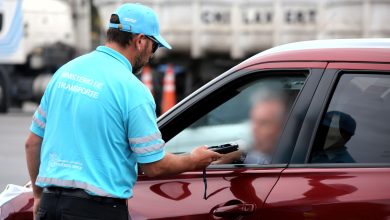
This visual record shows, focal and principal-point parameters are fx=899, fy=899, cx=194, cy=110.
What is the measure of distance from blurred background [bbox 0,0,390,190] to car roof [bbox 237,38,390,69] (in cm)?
840

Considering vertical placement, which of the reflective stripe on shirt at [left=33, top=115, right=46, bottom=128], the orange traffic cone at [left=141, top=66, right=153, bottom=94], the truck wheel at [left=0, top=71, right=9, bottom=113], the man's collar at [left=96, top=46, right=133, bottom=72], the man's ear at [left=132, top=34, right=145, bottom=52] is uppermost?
the man's ear at [left=132, top=34, right=145, bottom=52]

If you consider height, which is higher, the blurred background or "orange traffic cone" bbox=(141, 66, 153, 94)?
the blurred background

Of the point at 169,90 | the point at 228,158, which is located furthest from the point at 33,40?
the point at 228,158

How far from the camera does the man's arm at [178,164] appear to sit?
12.0 ft

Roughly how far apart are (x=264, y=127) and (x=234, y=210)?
460 mm

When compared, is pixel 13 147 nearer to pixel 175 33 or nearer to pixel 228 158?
pixel 175 33

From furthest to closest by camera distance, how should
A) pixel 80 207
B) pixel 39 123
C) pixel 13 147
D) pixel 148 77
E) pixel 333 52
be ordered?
pixel 148 77
pixel 13 147
pixel 39 123
pixel 333 52
pixel 80 207

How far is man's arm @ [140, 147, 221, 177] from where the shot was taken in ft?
12.0

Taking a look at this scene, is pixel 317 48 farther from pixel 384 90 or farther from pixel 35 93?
pixel 35 93

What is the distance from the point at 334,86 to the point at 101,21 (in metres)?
13.8

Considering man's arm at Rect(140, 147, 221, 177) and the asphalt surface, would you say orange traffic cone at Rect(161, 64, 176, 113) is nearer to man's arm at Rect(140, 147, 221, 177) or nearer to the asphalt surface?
the asphalt surface

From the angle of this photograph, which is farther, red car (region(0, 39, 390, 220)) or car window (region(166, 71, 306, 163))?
car window (region(166, 71, 306, 163))

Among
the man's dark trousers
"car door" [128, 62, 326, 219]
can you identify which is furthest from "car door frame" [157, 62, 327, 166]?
the man's dark trousers

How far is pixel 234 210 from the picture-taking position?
3598 mm
